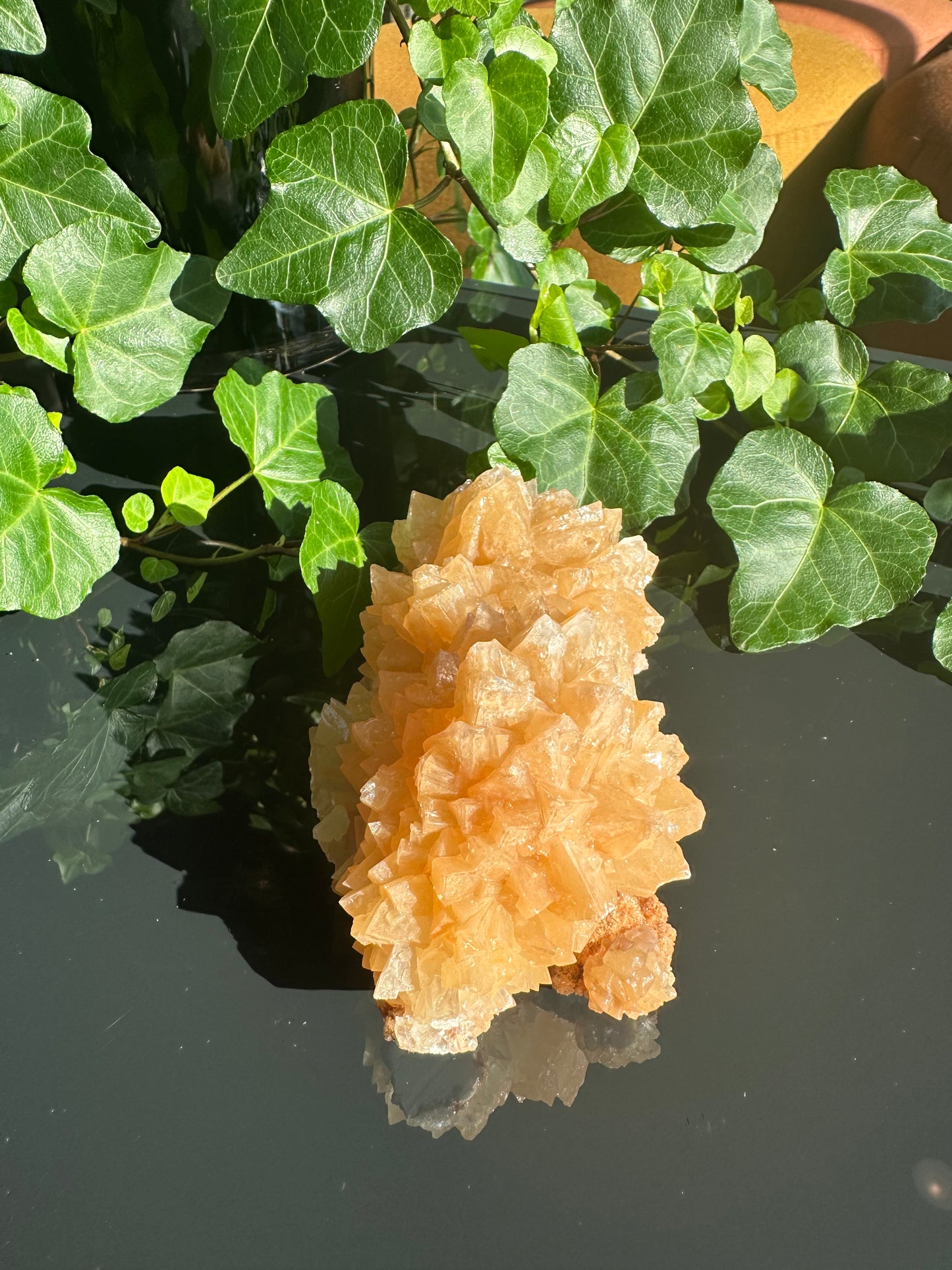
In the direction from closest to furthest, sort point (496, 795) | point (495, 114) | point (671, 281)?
point (496, 795), point (495, 114), point (671, 281)

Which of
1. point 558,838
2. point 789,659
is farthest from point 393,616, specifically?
point 789,659

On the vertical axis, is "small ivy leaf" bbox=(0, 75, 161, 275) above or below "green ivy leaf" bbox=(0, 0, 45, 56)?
below

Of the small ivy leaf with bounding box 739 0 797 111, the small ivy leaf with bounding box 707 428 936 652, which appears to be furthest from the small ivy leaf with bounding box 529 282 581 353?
the small ivy leaf with bounding box 739 0 797 111

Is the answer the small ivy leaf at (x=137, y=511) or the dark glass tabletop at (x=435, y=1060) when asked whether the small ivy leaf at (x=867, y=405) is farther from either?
the small ivy leaf at (x=137, y=511)

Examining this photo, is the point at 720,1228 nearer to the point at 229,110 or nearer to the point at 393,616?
the point at 393,616

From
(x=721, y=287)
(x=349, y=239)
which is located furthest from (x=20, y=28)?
(x=721, y=287)

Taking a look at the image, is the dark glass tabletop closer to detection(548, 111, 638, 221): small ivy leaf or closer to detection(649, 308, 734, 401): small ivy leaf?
detection(649, 308, 734, 401): small ivy leaf

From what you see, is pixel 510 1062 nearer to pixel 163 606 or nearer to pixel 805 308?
pixel 163 606
